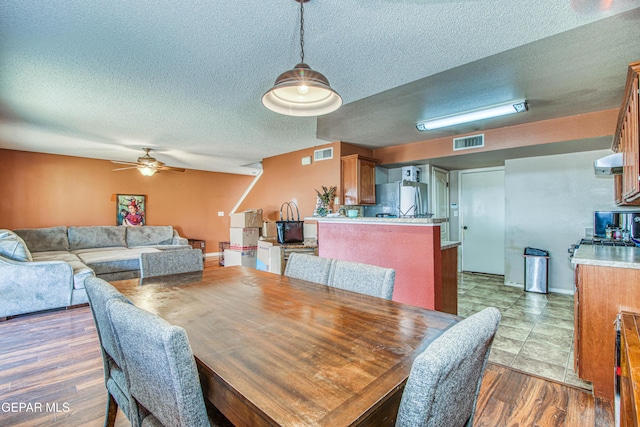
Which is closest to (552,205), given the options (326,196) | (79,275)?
(326,196)

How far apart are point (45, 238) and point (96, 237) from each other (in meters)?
0.72

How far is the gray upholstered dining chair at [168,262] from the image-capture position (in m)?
2.13

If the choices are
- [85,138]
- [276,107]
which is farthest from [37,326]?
[276,107]

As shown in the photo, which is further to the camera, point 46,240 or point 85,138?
point 46,240

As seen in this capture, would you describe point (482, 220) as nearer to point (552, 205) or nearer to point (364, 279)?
point (552, 205)

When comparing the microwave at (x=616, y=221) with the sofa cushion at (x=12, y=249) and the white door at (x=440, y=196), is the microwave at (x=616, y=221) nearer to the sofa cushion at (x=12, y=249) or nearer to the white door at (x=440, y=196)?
the white door at (x=440, y=196)

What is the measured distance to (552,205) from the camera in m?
4.40

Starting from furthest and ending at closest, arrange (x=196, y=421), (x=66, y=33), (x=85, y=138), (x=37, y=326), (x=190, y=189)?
(x=190, y=189) → (x=85, y=138) → (x=37, y=326) → (x=66, y=33) → (x=196, y=421)

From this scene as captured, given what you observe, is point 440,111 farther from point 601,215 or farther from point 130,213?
point 130,213

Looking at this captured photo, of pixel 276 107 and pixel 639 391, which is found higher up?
pixel 276 107

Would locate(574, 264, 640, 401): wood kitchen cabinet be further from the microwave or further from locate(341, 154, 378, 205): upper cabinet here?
locate(341, 154, 378, 205): upper cabinet

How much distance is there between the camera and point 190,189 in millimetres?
7363

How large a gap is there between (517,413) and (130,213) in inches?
284

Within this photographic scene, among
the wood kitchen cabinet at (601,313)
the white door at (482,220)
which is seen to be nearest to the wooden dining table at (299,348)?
the wood kitchen cabinet at (601,313)
